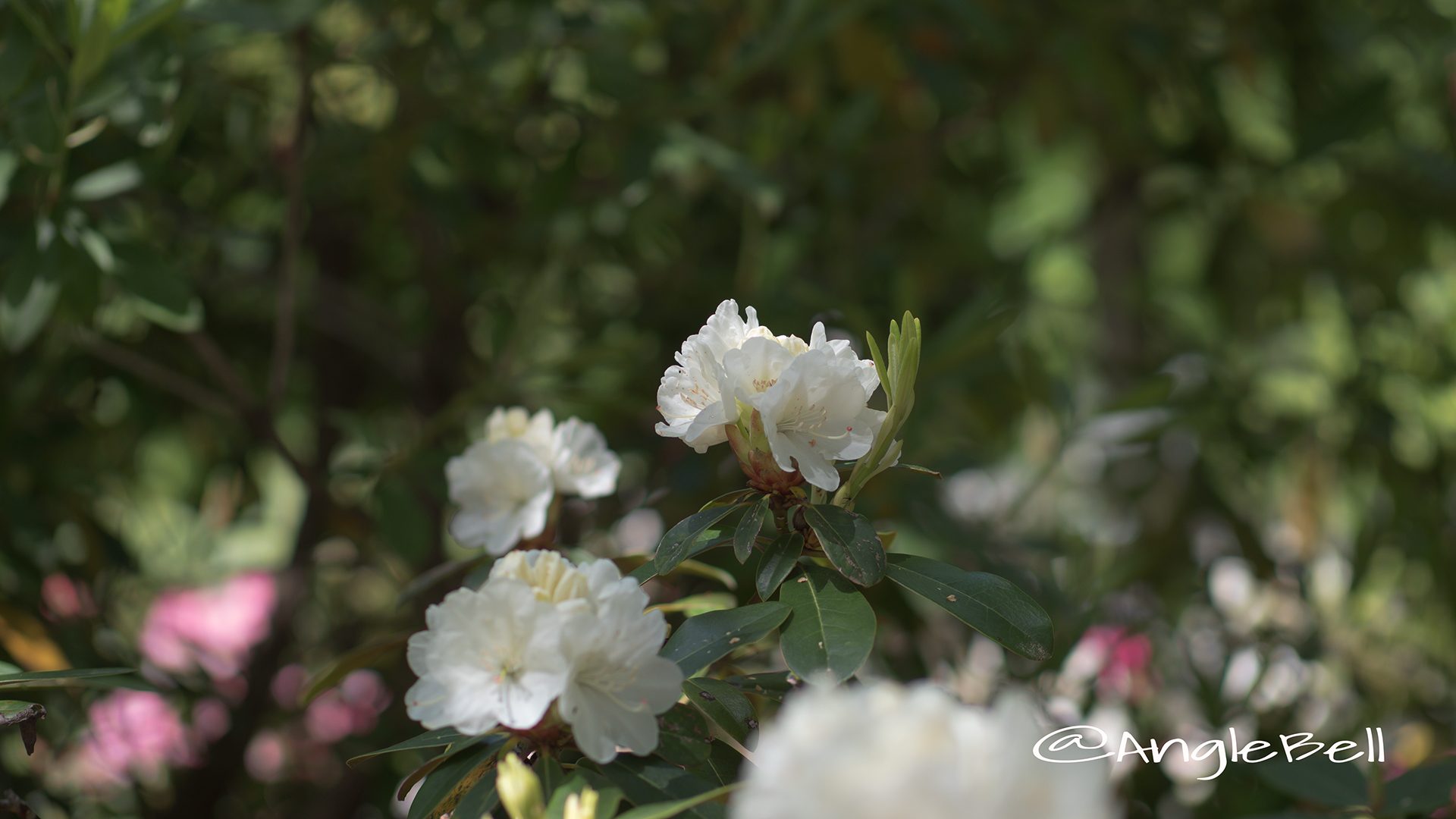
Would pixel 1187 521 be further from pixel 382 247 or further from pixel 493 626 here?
pixel 493 626

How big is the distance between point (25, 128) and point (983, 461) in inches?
43.5

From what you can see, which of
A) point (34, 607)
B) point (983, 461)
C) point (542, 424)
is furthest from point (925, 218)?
point (34, 607)

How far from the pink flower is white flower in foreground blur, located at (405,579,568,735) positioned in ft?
4.48

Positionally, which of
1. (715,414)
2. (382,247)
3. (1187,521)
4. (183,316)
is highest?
(715,414)

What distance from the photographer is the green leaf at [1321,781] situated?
0.71 meters

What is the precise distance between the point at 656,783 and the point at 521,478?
1.03 feet

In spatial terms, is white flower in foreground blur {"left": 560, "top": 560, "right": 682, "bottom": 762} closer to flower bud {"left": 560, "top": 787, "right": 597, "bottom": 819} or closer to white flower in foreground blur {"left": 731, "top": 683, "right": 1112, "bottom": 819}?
flower bud {"left": 560, "top": 787, "right": 597, "bottom": 819}

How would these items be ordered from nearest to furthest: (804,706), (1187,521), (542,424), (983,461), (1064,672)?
(804,706) → (542,424) → (1064,672) → (983,461) → (1187,521)

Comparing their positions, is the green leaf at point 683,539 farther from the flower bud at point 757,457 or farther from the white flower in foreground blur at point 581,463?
the white flower in foreground blur at point 581,463

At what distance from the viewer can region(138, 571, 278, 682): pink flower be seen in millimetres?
1849

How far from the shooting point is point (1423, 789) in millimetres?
702

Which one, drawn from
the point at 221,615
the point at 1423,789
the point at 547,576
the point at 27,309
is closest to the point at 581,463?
the point at 547,576

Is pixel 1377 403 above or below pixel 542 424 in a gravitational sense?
below

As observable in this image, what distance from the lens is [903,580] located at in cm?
64
